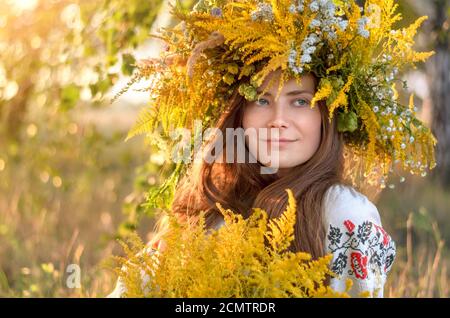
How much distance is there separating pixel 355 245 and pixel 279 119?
0.57 metres

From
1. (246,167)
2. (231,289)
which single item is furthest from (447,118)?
(231,289)

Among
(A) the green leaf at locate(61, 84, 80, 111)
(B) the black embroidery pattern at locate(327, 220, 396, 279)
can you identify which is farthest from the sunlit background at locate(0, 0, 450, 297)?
(B) the black embroidery pattern at locate(327, 220, 396, 279)

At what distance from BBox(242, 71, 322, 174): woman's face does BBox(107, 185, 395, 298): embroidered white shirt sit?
0.86 feet

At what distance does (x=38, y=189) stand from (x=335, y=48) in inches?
201

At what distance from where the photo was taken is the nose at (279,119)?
266cm

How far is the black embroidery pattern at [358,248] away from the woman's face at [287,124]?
0.37m

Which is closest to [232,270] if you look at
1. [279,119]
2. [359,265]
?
[359,265]

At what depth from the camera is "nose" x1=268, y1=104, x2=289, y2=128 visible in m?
2.66

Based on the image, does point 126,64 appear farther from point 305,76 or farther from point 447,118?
point 447,118

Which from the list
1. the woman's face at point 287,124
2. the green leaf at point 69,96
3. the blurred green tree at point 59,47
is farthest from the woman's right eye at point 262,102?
the green leaf at point 69,96

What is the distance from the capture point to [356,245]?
242 cm

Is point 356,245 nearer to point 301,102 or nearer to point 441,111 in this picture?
point 301,102

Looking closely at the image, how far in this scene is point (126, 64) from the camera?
3.70 m

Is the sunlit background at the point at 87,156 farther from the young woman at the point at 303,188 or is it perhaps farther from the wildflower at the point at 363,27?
the wildflower at the point at 363,27
